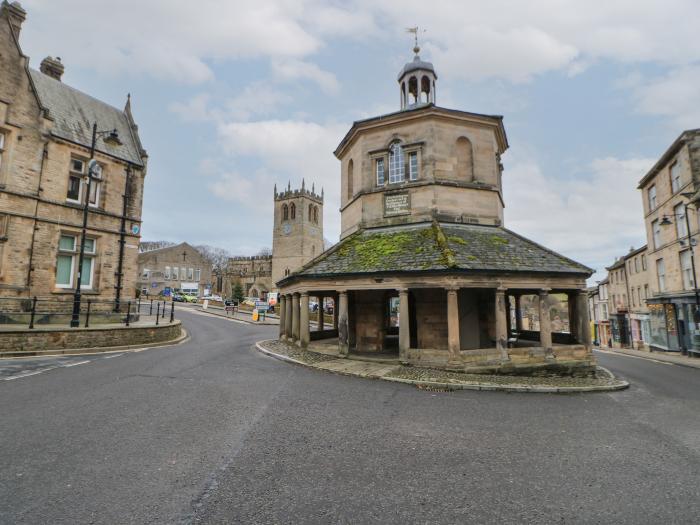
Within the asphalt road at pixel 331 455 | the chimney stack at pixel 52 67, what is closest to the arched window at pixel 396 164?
the asphalt road at pixel 331 455

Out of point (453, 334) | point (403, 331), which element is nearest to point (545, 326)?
point (453, 334)

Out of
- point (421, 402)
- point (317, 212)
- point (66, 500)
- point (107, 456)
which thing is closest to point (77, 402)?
point (107, 456)

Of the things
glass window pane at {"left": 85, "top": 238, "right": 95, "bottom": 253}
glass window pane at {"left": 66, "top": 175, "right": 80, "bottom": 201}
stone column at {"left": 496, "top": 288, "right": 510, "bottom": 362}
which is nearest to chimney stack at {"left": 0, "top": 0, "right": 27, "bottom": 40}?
glass window pane at {"left": 66, "top": 175, "right": 80, "bottom": 201}

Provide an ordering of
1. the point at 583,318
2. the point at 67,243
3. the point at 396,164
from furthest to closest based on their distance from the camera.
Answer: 1. the point at 67,243
2. the point at 396,164
3. the point at 583,318

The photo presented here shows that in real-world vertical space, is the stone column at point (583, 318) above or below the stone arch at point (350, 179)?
below

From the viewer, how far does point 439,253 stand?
11.7 m

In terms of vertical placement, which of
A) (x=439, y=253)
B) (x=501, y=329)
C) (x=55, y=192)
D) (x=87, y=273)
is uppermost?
(x=55, y=192)

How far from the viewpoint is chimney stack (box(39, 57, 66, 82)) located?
19828 mm

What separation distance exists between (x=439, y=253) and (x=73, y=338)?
43.6ft

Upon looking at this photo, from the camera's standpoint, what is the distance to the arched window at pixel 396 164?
612 inches

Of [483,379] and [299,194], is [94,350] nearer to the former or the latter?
[483,379]

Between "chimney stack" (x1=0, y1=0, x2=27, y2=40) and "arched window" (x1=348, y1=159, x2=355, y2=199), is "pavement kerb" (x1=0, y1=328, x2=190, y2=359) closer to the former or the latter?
"arched window" (x1=348, y1=159, x2=355, y2=199)

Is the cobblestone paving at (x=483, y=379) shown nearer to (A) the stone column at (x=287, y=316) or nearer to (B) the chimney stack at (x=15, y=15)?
(A) the stone column at (x=287, y=316)

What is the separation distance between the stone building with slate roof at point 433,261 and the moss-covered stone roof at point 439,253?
53mm
